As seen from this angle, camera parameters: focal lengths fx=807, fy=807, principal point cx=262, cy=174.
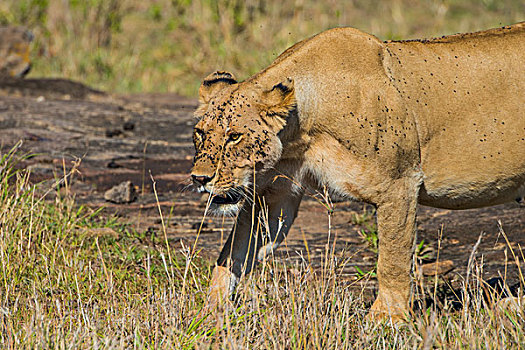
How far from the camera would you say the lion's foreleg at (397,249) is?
14.4ft

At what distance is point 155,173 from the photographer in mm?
7574

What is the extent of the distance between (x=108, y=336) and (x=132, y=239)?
7.13 ft

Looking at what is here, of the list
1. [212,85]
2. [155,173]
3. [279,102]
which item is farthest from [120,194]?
[279,102]

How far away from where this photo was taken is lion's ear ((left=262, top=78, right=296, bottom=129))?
4.07 meters

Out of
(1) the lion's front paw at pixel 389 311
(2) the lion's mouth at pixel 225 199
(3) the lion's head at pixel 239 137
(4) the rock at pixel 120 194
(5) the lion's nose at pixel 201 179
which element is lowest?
(1) the lion's front paw at pixel 389 311

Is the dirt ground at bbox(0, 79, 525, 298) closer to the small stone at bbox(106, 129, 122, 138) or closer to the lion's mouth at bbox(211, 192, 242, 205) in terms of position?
the small stone at bbox(106, 129, 122, 138)

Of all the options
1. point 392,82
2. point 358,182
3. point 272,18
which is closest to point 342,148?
point 358,182

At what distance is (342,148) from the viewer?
14.0 ft

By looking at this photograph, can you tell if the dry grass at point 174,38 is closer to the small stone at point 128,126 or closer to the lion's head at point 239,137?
the small stone at point 128,126

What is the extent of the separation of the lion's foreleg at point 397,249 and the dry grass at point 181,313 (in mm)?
163

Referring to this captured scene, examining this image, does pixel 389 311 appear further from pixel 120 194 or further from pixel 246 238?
pixel 120 194

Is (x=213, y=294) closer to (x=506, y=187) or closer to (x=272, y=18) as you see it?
(x=506, y=187)

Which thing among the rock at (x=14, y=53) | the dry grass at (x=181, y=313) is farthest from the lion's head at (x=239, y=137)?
the rock at (x=14, y=53)

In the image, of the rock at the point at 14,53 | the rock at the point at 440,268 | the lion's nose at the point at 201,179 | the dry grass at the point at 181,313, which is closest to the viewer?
the dry grass at the point at 181,313
